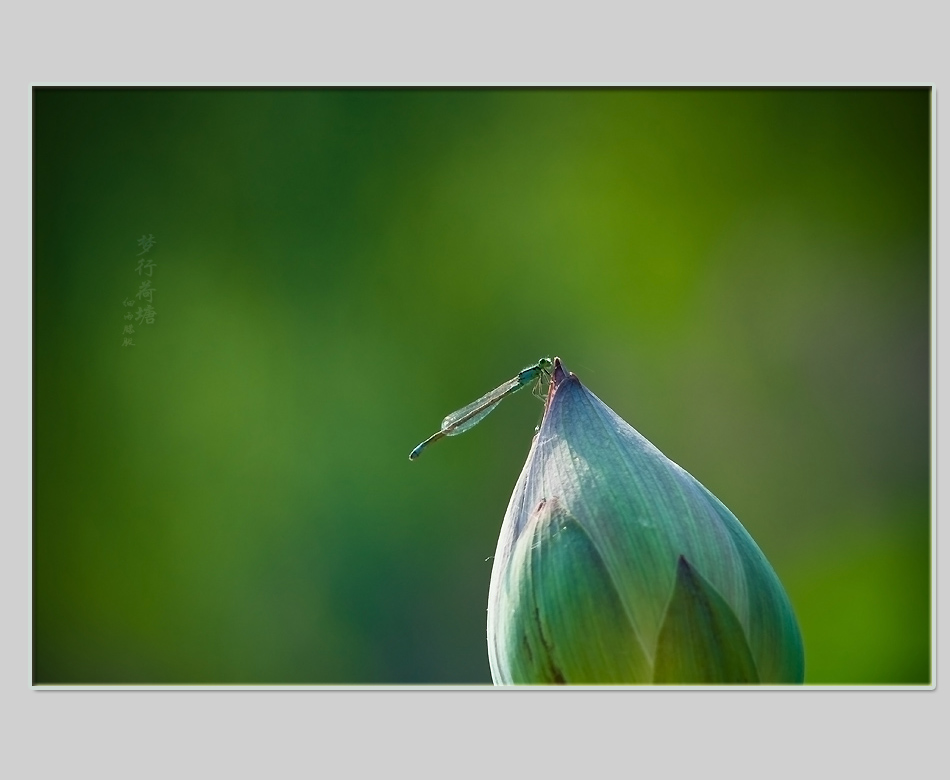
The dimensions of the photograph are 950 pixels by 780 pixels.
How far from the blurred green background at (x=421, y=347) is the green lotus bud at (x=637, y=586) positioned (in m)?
0.67

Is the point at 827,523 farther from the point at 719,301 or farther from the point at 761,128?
the point at 761,128

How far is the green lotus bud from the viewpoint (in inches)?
23.6

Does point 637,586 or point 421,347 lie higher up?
point 421,347

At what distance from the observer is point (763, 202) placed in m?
1.52

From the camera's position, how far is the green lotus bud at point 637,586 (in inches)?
23.6

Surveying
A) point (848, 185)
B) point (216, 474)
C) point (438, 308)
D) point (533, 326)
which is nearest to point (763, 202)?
point (848, 185)

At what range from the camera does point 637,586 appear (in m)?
0.61

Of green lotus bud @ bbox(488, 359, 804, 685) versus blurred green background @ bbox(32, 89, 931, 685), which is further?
blurred green background @ bbox(32, 89, 931, 685)

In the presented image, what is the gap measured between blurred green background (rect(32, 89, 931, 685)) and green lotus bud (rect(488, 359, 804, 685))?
0.67m

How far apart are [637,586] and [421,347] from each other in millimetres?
1073

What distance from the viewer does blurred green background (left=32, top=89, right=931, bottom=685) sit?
1285 millimetres

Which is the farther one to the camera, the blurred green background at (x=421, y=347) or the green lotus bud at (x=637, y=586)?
the blurred green background at (x=421, y=347)

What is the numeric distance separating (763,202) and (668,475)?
1026 millimetres

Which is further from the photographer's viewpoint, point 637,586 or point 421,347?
point 421,347
